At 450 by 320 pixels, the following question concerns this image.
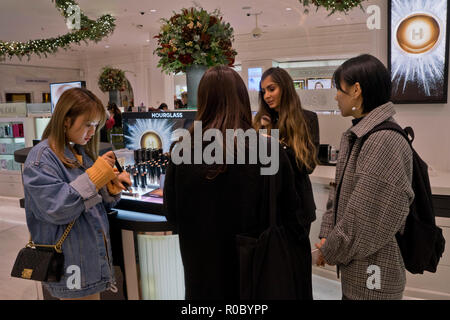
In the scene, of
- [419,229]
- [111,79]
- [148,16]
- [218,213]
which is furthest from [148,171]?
[111,79]

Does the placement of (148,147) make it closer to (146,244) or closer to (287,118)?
(146,244)

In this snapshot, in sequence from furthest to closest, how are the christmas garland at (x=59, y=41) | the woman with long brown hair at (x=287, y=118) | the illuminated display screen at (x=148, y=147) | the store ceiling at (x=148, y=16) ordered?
1. the store ceiling at (x=148, y=16)
2. the christmas garland at (x=59, y=41)
3. the illuminated display screen at (x=148, y=147)
4. the woman with long brown hair at (x=287, y=118)

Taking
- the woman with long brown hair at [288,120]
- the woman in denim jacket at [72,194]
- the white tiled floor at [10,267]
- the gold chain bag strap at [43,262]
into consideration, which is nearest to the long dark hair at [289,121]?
the woman with long brown hair at [288,120]

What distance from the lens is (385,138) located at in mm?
1341

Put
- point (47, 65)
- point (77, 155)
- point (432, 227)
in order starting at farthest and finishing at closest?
point (47, 65)
point (77, 155)
point (432, 227)

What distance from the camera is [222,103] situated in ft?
3.89

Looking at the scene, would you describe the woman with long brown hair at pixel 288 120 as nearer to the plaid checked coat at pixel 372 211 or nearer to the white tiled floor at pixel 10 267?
the plaid checked coat at pixel 372 211

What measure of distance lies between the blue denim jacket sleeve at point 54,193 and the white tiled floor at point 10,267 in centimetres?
148

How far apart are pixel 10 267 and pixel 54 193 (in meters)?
2.93

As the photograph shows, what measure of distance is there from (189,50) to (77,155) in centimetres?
104

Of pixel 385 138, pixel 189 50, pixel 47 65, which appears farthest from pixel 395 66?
pixel 47 65

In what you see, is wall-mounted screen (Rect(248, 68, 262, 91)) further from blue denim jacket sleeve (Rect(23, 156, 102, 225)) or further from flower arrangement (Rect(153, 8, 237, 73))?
blue denim jacket sleeve (Rect(23, 156, 102, 225))

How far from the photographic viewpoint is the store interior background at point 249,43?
3.11 m

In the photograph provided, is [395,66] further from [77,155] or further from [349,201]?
[77,155]
